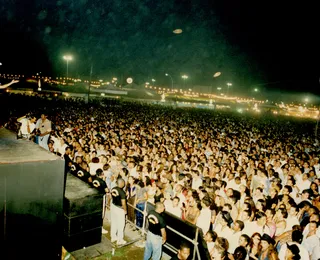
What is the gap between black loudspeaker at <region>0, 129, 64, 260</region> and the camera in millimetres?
2746

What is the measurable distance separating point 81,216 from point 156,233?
137cm

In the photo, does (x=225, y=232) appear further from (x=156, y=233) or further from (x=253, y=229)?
(x=156, y=233)

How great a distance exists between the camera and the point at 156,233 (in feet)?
14.1

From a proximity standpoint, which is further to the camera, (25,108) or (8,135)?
(25,108)

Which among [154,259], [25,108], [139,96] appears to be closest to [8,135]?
[154,259]

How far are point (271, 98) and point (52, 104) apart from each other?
86753 millimetres

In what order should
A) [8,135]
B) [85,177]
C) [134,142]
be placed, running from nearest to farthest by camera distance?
[8,135]
[85,177]
[134,142]

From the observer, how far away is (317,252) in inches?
169

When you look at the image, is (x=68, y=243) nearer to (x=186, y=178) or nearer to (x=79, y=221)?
(x=79, y=221)

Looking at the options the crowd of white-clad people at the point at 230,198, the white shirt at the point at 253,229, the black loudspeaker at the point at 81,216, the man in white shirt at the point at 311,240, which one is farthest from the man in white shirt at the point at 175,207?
the man in white shirt at the point at 311,240

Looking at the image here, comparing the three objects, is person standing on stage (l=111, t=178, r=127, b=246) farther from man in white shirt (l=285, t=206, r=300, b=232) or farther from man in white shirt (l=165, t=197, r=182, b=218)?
man in white shirt (l=285, t=206, r=300, b=232)

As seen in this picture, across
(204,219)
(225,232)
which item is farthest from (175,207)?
(225,232)

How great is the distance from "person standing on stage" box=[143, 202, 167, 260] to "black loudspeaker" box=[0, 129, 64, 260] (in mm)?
1612

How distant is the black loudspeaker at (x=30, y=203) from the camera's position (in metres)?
2.75
